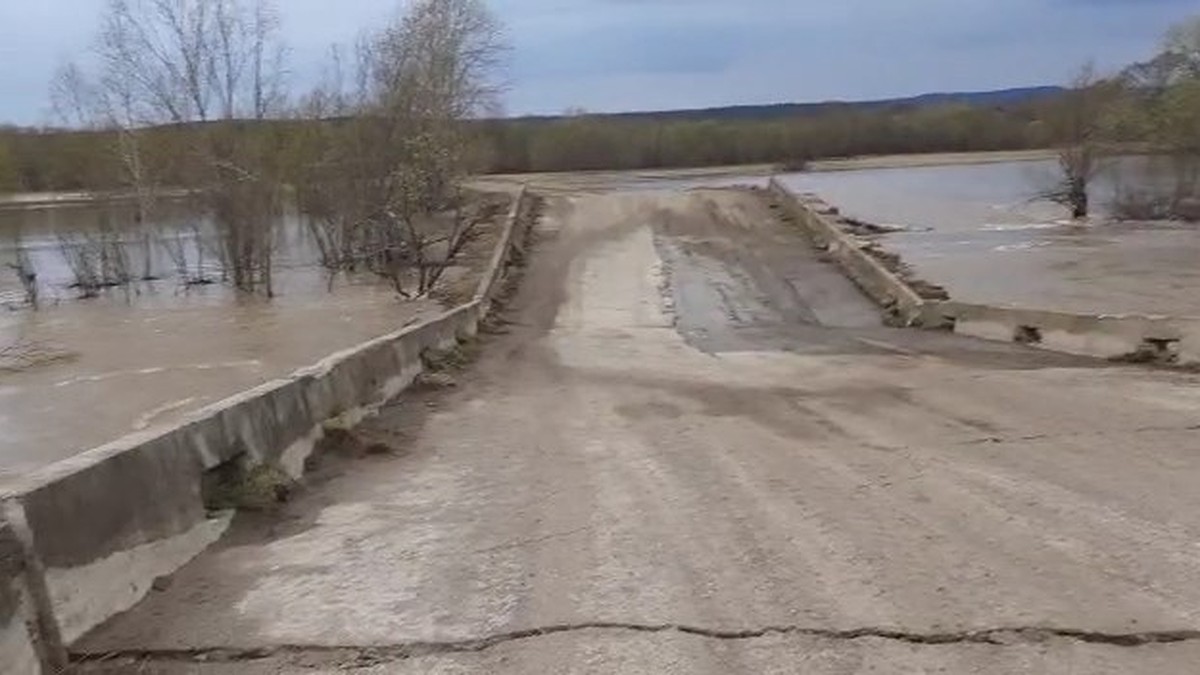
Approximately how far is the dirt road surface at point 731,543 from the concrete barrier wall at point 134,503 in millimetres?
129

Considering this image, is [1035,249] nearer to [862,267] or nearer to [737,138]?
[862,267]

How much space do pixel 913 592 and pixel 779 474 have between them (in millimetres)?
2209

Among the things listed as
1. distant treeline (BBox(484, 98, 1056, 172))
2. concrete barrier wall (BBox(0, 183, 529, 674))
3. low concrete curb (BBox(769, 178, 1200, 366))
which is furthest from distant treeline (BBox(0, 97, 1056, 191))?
concrete barrier wall (BBox(0, 183, 529, 674))

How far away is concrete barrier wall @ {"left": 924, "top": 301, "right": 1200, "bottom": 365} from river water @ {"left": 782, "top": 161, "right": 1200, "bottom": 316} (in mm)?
4421

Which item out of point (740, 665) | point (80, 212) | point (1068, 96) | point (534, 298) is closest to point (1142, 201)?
point (1068, 96)

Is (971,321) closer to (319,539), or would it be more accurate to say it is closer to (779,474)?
(779,474)

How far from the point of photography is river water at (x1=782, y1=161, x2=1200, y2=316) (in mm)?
23172

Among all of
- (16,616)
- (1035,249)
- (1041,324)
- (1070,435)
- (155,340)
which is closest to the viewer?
(16,616)

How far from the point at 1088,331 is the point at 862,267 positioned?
33.9 feet

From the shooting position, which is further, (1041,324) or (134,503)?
(1041,324)

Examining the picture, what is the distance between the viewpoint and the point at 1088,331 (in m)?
13.5

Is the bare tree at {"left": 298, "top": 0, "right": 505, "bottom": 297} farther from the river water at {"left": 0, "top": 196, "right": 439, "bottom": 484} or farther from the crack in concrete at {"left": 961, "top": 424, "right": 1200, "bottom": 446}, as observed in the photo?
the crack in concrete at {"left": 961, "top": 424, "right": 1200, "bottom": 446}

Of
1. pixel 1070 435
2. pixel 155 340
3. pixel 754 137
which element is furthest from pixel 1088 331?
pixel 754 137

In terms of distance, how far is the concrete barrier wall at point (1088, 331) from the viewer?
465 inches
